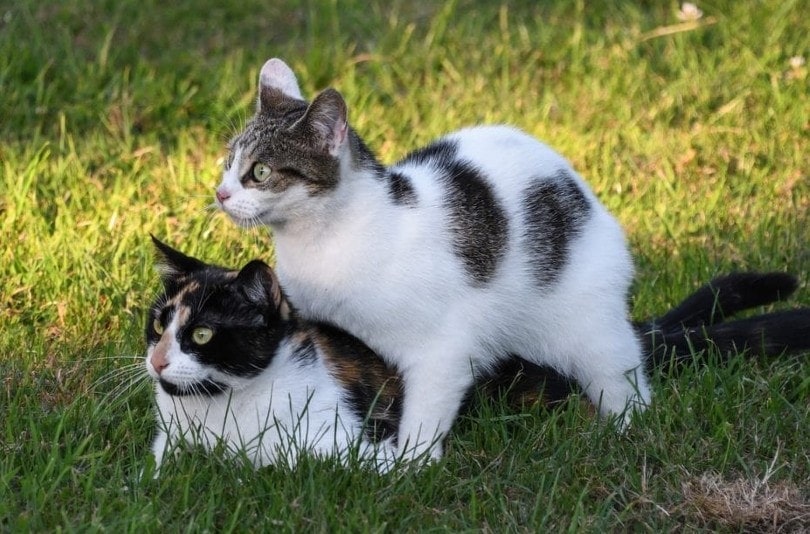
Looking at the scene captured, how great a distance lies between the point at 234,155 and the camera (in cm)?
361

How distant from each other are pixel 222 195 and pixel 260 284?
353mm

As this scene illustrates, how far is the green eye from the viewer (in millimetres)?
3470

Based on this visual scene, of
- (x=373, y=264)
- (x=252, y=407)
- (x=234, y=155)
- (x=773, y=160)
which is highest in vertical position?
(x=234, y=155)

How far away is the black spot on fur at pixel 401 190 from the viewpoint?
3.56m

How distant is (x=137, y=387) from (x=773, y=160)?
3280mm

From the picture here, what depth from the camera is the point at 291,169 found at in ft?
11.4

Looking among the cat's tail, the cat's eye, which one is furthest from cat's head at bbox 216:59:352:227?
the cat's tail

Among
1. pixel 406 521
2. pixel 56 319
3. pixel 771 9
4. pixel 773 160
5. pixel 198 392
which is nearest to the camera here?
pixel 406 521

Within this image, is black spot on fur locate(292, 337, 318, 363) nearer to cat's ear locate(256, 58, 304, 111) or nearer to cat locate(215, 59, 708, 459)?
cat locate(215, 59, 708, 459)

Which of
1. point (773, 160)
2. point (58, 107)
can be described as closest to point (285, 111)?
point (58, 107)

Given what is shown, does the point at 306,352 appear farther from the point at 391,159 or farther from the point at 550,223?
the point at 391,159

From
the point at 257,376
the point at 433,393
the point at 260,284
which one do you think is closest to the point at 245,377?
the point at 257,376

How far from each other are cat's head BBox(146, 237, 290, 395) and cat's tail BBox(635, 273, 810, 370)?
4.14 ft

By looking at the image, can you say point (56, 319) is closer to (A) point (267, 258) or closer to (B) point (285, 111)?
(A) point (267, 258)
